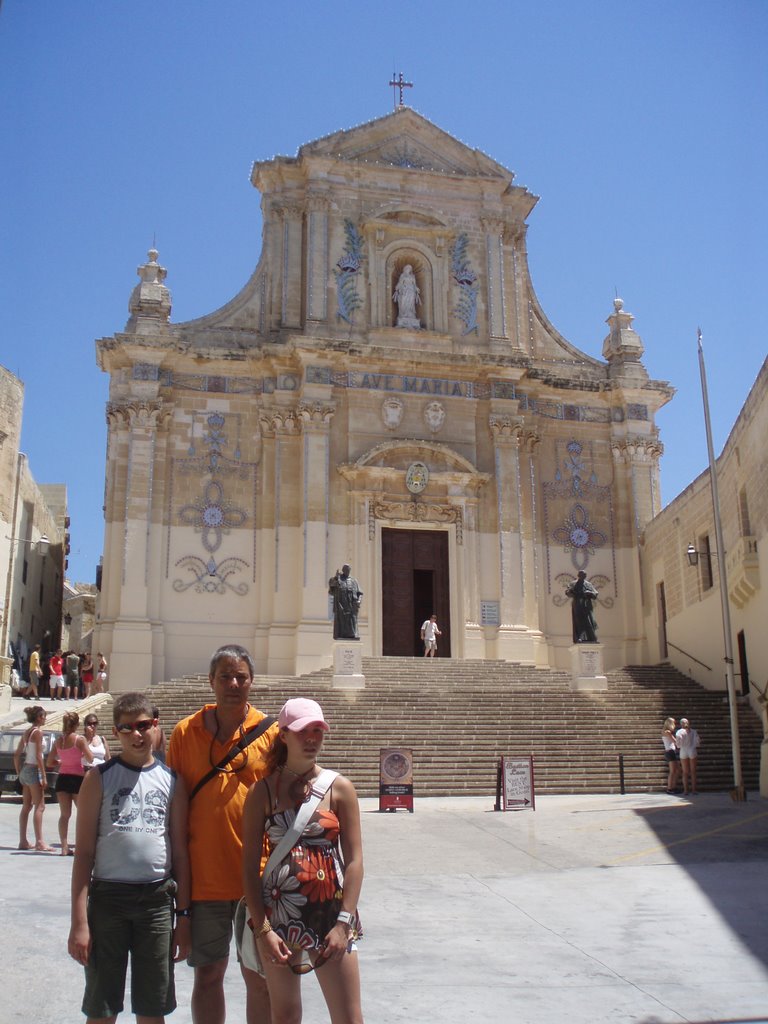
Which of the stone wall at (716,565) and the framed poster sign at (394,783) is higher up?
the stone wall at (716,565)

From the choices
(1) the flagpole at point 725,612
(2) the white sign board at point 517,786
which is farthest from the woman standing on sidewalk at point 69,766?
(1) the flagpole at point 725,612

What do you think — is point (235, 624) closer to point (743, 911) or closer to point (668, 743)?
point (668, 743)

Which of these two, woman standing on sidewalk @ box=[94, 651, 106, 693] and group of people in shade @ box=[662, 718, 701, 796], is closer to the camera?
group of people in shade @ box=[662, 718, 701, 796]

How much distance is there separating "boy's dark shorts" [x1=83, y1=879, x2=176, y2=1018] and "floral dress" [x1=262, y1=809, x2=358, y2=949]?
24.0 inches

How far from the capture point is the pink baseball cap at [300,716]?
4223 millimetres

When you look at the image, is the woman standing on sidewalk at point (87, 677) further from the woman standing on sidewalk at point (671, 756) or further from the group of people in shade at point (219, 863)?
the group of people in shade at point (219, 863)

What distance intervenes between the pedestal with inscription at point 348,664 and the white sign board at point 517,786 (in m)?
6.90

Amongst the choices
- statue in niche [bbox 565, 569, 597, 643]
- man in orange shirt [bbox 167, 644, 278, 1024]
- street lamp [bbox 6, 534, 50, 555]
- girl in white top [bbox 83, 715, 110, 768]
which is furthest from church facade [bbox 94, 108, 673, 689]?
man in orange shirt [bbox 167, 644, 278, 1024]

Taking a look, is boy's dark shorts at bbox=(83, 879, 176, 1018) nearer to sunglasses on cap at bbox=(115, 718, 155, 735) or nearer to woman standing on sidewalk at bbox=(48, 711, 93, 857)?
sunglasses on cap at bbox=(115, 718, 155, 735)

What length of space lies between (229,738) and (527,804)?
35.2ft

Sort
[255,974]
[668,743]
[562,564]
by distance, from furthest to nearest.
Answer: [562,564] < [668,743] < [255,974]

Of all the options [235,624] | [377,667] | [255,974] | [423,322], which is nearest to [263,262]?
[423,322]

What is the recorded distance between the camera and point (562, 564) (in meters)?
28.2

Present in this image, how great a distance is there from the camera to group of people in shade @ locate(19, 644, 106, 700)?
78.5ft
